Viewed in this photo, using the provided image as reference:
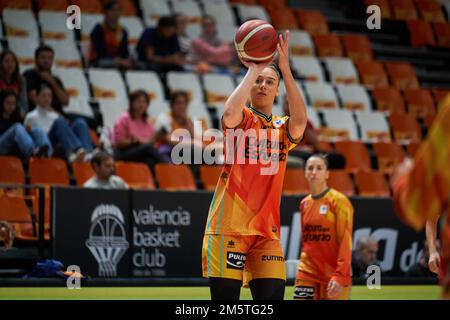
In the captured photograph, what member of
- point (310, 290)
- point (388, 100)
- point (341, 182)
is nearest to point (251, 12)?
point (388, 100)

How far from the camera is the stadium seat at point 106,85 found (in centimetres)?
1447

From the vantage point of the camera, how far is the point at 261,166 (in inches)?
224

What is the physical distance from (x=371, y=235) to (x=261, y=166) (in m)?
7.19

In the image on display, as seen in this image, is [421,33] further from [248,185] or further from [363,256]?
[248,185]

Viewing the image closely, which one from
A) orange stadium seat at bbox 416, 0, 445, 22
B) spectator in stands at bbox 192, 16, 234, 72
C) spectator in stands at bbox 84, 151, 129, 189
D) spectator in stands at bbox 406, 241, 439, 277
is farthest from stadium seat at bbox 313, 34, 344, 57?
spectator in stands at bbox 84, 151, 129, 189

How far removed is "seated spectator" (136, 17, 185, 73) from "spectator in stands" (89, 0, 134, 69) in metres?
0.28

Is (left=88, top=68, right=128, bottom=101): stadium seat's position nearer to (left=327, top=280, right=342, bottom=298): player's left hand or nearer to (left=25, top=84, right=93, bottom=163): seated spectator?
(left=25, top=84, right=93, bottom=163): seated spectator

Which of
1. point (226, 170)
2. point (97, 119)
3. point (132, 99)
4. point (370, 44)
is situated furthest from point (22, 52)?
point (226, 170)

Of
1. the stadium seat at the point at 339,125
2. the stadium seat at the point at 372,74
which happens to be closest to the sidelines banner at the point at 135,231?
the stadium seat at the point at 339,125

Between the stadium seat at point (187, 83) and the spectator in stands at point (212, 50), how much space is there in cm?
68

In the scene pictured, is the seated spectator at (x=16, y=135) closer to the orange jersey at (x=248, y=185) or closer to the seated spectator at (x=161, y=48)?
the seated spectator at (x=161, y=48)

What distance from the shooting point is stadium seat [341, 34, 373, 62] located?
18.6 meters

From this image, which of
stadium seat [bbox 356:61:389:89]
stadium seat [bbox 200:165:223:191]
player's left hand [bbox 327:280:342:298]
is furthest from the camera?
stadium seat [bbox 356:61:389:89]

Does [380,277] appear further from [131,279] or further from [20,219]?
[20,219]
